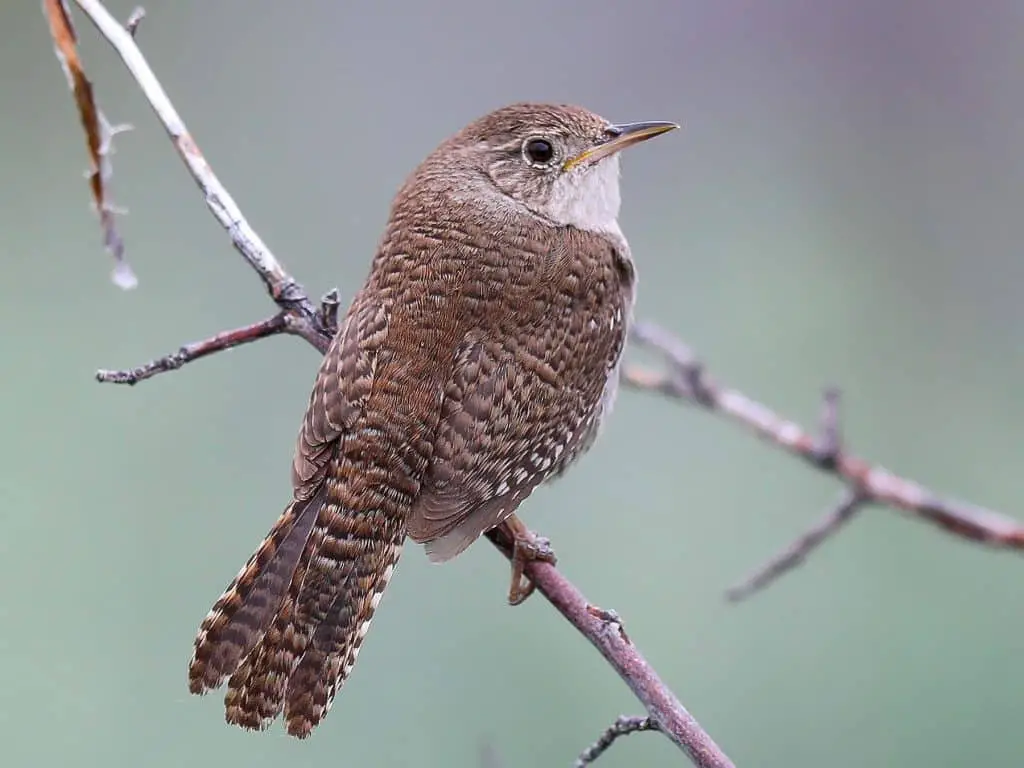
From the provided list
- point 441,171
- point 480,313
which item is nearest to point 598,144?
point 441,171

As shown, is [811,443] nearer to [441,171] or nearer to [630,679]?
[630,679]

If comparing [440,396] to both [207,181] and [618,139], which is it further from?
[618,139]

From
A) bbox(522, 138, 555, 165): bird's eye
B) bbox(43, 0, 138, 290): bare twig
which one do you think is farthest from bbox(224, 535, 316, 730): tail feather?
bbox(522, 138, 555, 165): bird's eye

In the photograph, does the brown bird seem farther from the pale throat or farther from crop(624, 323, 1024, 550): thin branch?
crop(624, 323, 1024, 550): thin branch

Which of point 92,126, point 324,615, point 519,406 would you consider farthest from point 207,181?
point 324,615

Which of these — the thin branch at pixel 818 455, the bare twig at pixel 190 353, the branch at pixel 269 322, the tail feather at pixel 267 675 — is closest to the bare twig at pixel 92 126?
the branch at pixel 269 322

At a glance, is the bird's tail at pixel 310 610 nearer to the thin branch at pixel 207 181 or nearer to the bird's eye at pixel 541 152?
the thin branch at pixel 207 181

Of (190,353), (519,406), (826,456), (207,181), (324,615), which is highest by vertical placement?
(207,181)

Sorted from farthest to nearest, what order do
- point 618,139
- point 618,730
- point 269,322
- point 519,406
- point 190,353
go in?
point 618,139
point 519,406
point 269,322
point 190,353
point 618,730
